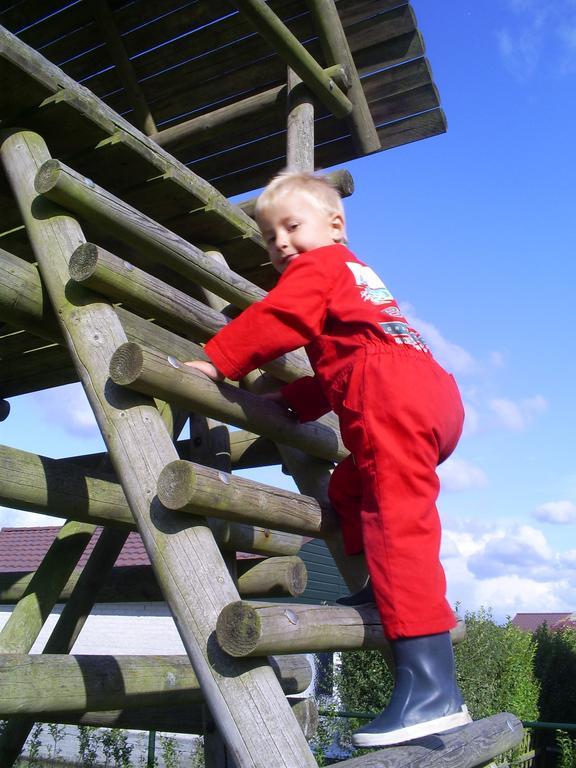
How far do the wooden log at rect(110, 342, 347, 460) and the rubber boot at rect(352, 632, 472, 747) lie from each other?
0.80 meters

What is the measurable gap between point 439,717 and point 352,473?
85 centimetres

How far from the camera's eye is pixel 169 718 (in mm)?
4039

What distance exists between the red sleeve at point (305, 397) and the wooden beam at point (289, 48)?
6.93 feet

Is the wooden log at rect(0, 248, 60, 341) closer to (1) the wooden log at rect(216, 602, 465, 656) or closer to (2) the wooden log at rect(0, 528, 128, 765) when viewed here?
(1) the wooden log at rect(216, 602, 465, 656)

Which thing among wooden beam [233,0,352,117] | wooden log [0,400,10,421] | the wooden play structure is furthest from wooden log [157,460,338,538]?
wooden log [0,400,10,421]

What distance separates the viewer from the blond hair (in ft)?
8.51

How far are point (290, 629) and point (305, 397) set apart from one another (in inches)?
42.3

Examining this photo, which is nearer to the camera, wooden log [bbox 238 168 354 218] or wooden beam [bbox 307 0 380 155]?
wooden log [bbox 238 168 354 218]

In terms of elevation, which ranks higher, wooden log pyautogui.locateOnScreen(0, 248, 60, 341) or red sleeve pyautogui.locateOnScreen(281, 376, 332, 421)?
wooden log pyautogui.locateOnScreen(0, 248, 60, 341)

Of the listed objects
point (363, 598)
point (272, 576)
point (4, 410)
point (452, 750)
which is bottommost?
point (452, 750)

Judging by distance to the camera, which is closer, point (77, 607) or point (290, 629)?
point (290, 629)

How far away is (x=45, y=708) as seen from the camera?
96.2 inches

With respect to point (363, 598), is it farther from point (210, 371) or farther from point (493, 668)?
point (493, 668)

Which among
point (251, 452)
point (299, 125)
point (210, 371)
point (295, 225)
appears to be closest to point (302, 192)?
point (295, 225)
